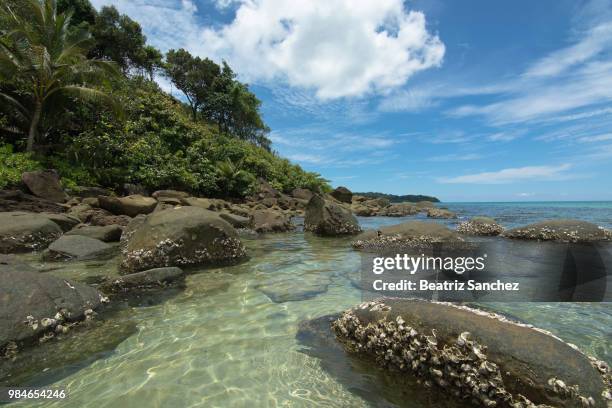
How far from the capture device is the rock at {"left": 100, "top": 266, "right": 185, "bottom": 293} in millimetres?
5852

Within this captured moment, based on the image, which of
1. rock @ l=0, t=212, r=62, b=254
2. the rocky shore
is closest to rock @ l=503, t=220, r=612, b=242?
the rocky shore

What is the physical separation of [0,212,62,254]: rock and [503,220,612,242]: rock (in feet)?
51.5

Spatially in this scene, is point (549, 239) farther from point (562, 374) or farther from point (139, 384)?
point (139, 384)

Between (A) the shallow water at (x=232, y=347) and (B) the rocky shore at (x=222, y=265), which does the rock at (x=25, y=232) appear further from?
(A) the shallow water at (x=232, y=347)

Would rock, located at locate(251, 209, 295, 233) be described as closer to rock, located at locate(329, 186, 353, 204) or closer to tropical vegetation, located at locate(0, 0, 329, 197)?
tropical vegetation, located at locate(0, 0, 329, 197)

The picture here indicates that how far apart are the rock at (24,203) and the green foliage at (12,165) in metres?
1.39

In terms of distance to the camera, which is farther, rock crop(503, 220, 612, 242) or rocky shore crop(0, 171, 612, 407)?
rock crop(503, 220, 612, 242)

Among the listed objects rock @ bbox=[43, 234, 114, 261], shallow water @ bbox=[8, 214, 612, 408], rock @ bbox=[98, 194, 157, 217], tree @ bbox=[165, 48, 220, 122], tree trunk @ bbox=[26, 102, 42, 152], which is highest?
tree @ bbox=[165, 48, 220, 122]

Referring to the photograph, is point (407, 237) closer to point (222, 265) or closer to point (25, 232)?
point (222, 265)

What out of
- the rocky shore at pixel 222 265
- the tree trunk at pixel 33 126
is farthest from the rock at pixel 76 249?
the tree trunk at pixel 33 126

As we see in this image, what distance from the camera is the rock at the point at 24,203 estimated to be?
1255 centimetres

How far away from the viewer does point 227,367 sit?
11.5ft

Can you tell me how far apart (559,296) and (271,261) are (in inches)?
232

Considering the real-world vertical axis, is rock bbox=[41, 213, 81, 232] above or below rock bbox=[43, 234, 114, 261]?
above
